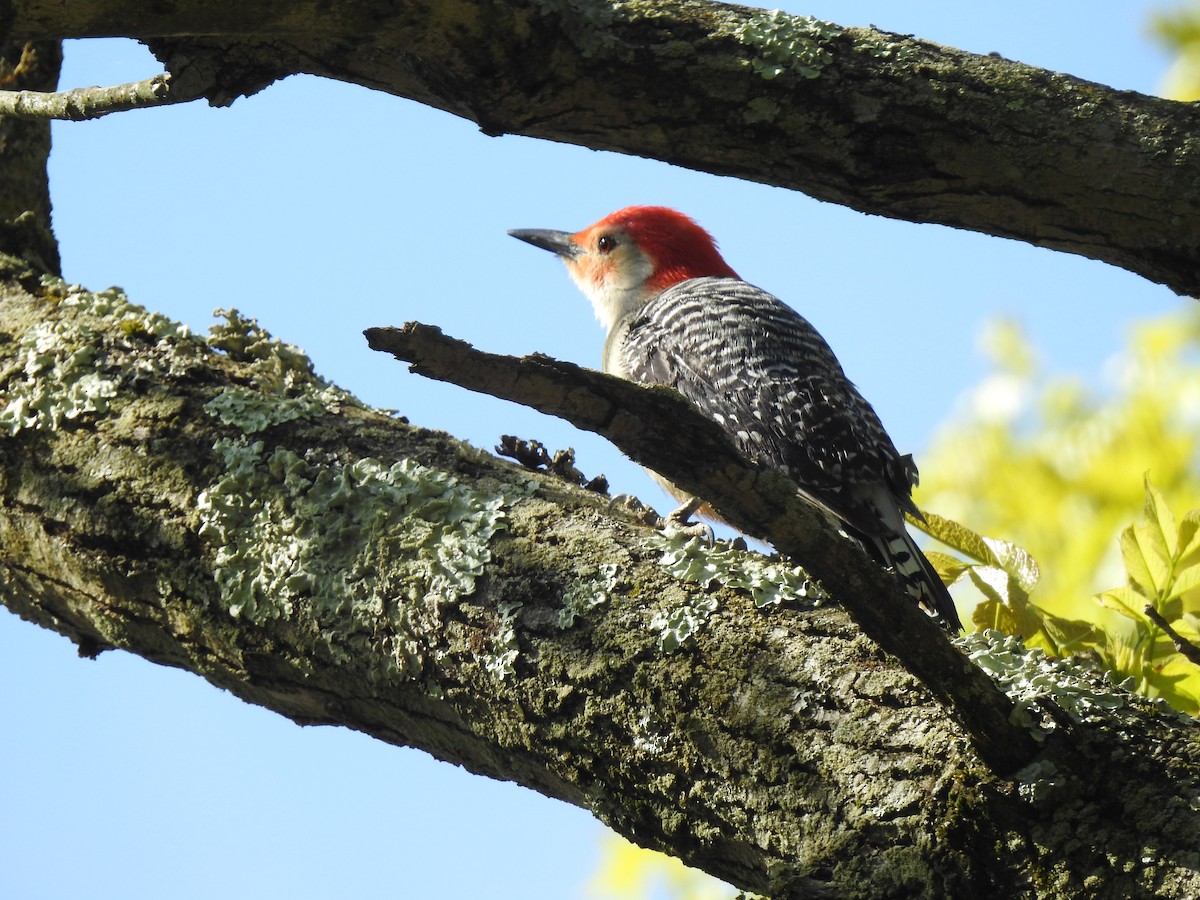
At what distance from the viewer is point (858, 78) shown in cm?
256

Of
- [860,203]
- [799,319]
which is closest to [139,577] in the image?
[860,203]

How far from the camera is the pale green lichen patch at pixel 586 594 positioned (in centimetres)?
237

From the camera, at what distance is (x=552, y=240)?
7418 mm

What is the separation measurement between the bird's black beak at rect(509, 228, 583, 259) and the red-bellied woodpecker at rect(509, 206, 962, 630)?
1122 millimetres

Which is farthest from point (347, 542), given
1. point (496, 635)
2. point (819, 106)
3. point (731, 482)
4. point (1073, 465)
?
point (1073, 465)

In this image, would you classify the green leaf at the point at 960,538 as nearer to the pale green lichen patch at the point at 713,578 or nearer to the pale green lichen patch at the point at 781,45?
the pale green lichen patch at the point at 713,578

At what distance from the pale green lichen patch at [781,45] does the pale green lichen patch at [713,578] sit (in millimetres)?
995

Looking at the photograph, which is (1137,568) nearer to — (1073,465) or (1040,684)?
(1040,684)

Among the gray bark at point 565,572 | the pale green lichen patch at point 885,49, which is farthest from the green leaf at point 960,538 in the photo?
the pale green lichen patch at point 885,49

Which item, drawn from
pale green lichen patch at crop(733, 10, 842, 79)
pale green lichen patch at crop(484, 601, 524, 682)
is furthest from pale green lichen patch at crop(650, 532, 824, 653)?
pale green lichen patch at crop(733, 10, 842, 79)

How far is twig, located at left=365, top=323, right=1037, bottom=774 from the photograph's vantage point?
68.7 inches

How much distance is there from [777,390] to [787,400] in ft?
0.24

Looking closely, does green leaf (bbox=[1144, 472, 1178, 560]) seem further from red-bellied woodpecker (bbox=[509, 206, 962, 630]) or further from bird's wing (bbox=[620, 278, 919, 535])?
bird's wing (bbox=[620, 278, 919, 535])

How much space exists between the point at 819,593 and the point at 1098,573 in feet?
11.0
